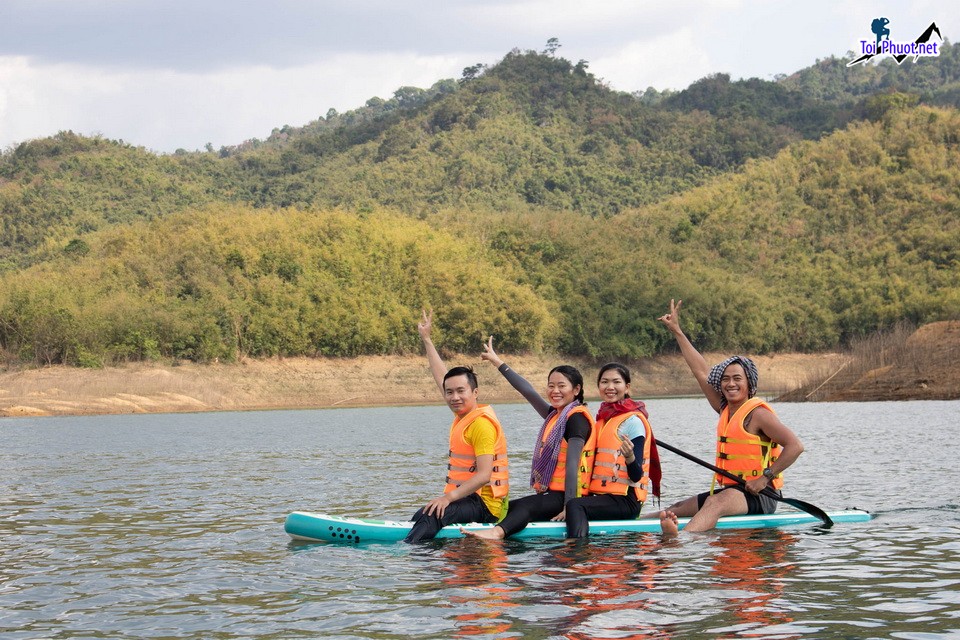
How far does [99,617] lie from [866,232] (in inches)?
3564

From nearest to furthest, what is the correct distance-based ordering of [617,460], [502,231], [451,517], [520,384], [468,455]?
[468,455] → [451,517] → [617,460] → [520,384] → [502,231]

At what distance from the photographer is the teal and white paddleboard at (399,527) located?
11.9 m

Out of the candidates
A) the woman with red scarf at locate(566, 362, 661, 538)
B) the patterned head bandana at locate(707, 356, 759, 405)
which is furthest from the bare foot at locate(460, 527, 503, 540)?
the patterned head bandana at locate(707, 356, 759, 405)

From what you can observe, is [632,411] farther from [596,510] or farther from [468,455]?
[468,455]

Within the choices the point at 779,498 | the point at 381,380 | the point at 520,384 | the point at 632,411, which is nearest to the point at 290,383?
the point at 381,380

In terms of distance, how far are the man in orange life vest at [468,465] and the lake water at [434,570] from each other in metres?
0.33

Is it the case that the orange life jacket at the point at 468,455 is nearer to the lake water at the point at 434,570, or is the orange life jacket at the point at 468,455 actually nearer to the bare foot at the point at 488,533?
the bare foot at the point at 488,533

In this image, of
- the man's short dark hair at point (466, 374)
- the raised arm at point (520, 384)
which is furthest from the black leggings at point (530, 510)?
the man's short dark hair at point (466, 374)

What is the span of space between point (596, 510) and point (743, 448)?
1673 millimetres

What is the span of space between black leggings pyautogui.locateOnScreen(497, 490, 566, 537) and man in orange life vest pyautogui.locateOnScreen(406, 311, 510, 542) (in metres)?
0.23

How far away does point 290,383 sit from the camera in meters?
A: 70.3

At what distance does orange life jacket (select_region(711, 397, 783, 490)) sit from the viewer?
11.6m

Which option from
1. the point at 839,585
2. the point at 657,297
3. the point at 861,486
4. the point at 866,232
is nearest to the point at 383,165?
the point at 657,297

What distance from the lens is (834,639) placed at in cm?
769
